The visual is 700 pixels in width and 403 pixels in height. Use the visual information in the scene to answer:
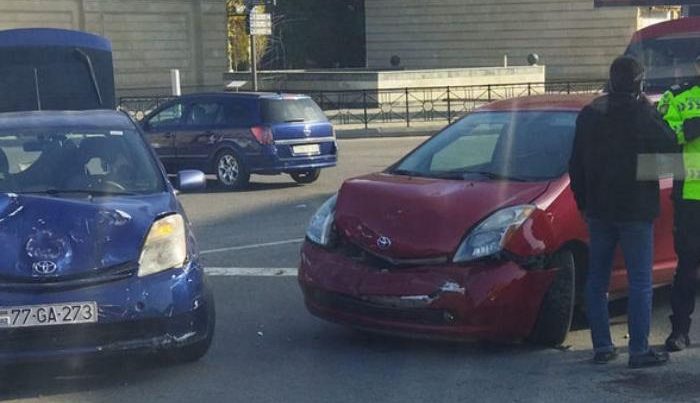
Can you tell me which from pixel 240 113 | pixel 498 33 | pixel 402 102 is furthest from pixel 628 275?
pixel 498 33

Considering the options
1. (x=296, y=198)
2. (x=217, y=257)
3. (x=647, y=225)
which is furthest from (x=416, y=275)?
(x=296, y=198)

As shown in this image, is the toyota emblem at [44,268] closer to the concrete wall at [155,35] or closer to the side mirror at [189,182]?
the side mirror at [189,182]

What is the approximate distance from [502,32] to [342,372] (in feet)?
177

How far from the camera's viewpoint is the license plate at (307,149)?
18438 millimetres

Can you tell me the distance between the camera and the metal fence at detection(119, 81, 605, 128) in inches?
1328

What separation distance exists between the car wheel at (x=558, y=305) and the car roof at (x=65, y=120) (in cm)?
300

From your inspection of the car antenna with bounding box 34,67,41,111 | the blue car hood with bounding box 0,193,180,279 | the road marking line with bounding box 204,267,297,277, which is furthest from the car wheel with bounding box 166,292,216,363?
the car antenna with bounding box 34,67,41,111

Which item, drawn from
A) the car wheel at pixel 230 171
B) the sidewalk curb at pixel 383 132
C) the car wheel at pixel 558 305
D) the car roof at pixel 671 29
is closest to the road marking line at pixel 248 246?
the car wheel at pixel 558 305

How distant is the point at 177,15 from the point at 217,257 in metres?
43.3

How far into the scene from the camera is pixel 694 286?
7125mm

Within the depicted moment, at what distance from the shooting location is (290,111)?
18703mm

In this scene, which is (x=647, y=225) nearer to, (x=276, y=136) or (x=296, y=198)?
(x=296, y=198)

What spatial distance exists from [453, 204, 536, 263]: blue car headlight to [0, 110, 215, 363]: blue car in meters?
1.54

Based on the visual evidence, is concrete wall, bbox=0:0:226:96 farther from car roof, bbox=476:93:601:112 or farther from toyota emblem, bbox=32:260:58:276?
toyota emblem, bbox=32:260:58:276
